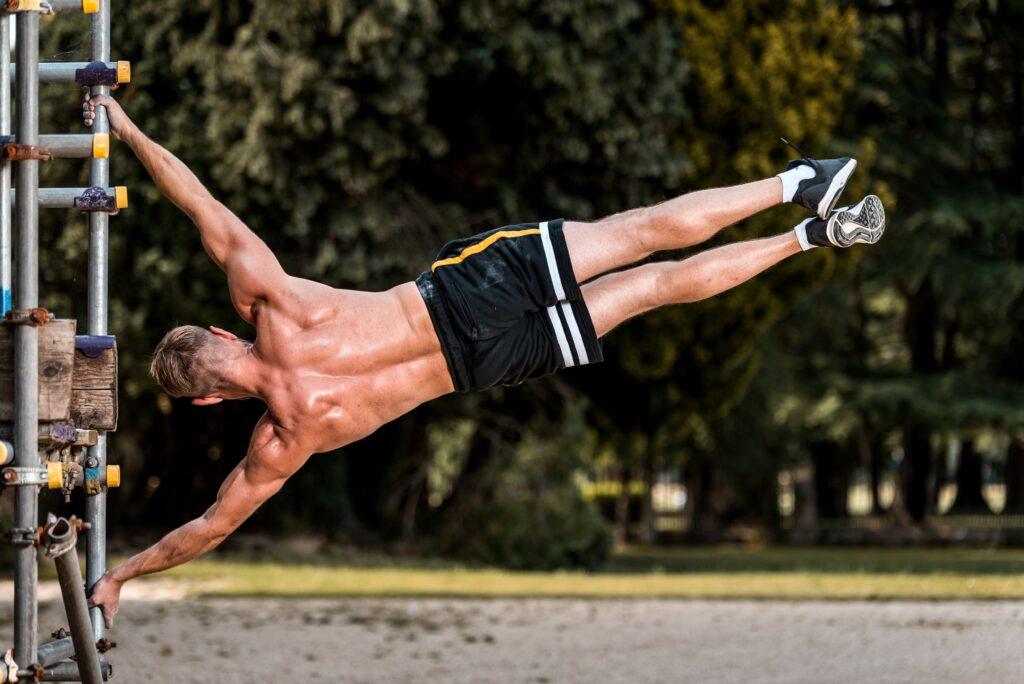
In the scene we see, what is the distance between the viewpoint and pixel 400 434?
21.7m

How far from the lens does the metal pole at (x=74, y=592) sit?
4.46 meters

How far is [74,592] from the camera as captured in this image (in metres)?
4.71

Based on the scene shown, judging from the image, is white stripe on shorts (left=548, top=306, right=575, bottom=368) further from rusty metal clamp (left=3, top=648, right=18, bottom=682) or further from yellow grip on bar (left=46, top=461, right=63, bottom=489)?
rusty metal clamp (left=3, top=648, right=18, bottom=682)

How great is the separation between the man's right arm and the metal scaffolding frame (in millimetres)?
95

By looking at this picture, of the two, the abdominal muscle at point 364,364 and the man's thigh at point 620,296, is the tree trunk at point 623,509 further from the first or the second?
the abdominal muscle at point 364,364

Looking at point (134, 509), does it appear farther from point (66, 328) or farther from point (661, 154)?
point (66, 328)

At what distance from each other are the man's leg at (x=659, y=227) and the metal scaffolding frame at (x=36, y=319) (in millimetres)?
Result: 1853

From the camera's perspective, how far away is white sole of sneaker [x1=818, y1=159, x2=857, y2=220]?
19.4 ft

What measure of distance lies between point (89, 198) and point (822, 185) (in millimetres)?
3029

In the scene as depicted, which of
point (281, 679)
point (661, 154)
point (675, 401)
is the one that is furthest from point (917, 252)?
point (281, 679)

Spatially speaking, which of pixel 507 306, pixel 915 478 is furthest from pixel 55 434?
pixel 915 478

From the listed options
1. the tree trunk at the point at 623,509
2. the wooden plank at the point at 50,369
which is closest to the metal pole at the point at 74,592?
the wooden plank at the point at 50,369

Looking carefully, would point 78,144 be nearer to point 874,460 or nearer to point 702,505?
point 702,505

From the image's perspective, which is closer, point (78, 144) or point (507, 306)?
point (78, 144)
